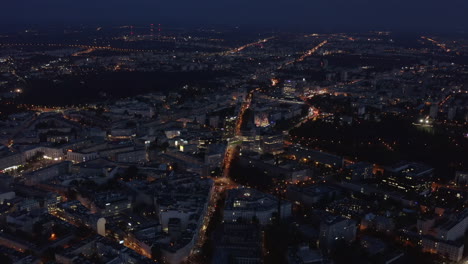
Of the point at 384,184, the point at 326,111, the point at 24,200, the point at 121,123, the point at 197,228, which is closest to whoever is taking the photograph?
the point at 197,228

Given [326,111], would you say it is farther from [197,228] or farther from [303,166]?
[197,228]

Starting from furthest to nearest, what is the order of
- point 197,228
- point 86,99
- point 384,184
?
point 86,99 < point 384,184 < point 197,228

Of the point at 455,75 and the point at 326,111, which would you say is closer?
the point at 326,111

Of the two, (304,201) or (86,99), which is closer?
(304,201)

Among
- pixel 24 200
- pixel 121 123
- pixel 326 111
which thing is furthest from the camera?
pixel 326 111

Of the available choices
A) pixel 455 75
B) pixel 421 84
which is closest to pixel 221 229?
pixel 421 84

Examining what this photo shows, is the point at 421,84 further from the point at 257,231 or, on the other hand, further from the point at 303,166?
the point at 257,231

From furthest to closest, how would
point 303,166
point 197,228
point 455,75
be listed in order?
1. point 455,75
2. point 303,166
3. point 197,228

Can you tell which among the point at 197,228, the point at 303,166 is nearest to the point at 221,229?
the point at 197,228
